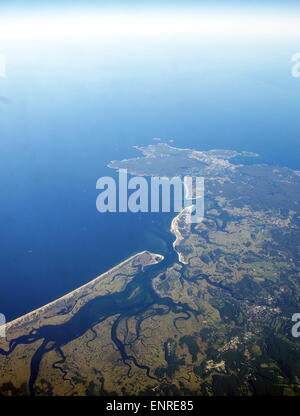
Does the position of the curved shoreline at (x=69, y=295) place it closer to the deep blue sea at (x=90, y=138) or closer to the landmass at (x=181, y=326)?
the landmass at (x=181, y=326)

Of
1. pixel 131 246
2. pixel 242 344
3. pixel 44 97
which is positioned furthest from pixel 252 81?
pixel 242 344

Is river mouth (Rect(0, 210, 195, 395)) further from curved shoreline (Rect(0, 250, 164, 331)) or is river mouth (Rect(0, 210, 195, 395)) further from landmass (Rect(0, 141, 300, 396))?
curved shoreline (Rect(0, 250, 164, 331))

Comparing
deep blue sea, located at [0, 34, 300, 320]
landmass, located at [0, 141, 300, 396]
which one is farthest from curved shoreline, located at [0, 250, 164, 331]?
deep blue sea, located at [0, 34, 300, 320]
